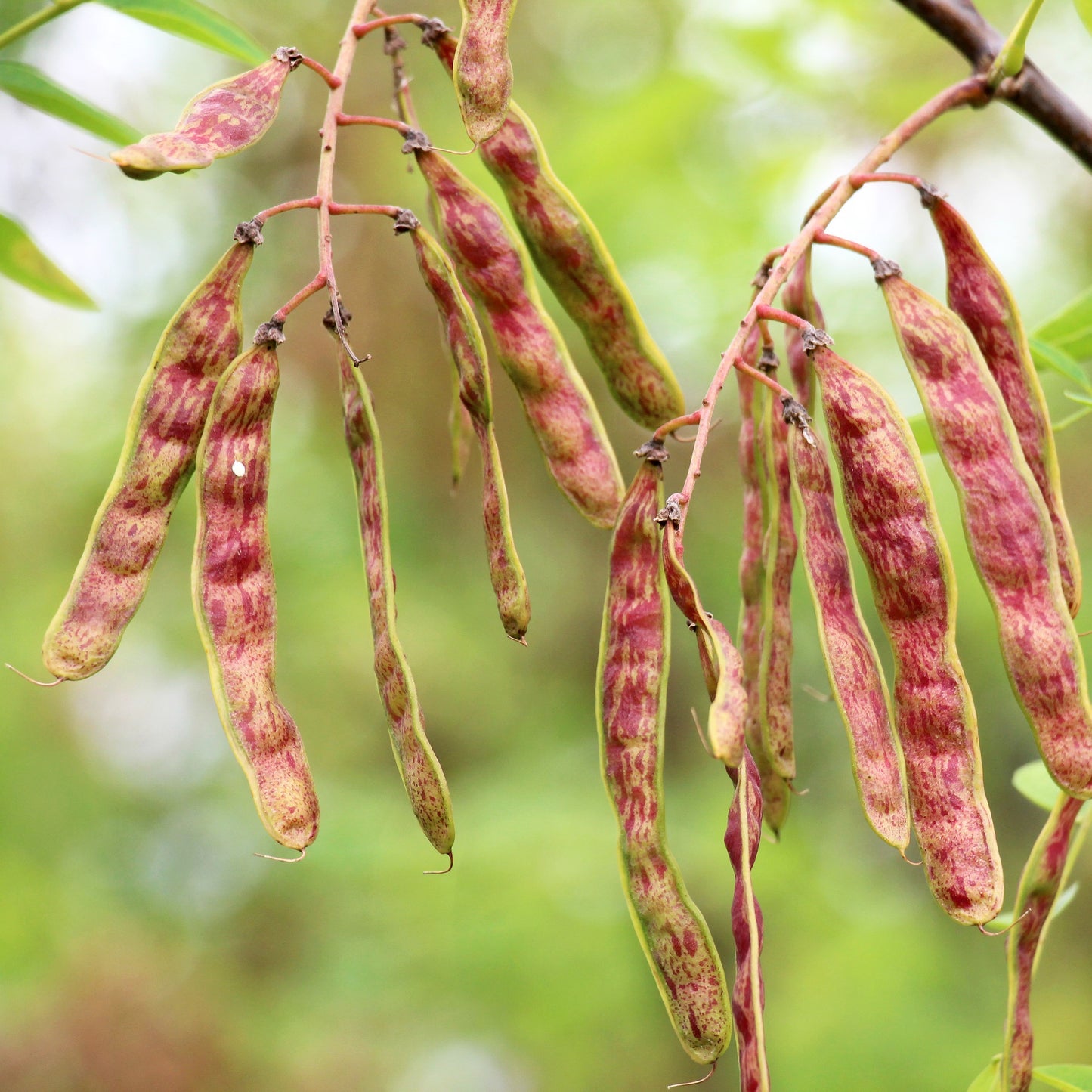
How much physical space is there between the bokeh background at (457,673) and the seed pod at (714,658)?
2396 mm

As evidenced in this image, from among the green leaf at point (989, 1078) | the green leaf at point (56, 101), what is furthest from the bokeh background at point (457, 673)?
the green leaf at point (989, 1078)

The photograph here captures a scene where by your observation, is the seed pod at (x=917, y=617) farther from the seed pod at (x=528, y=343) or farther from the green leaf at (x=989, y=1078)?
the green leaf at (x=989, y=1078)

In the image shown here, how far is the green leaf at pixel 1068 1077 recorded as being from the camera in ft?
3.79

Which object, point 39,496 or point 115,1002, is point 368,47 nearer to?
point 39,496

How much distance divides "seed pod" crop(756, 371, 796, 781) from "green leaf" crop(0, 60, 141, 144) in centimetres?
86

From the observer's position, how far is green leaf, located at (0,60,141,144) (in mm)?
1353

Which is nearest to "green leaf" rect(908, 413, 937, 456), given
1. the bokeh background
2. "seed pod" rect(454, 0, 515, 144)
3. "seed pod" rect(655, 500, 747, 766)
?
"seed pod" rect(655, 500, 747, 766)

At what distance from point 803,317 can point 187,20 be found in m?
0.84

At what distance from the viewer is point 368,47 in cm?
635

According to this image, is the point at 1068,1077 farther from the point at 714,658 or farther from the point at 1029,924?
the point at 714,658

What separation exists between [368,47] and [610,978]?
5281 mm

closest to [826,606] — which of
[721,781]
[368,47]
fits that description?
[721,781]

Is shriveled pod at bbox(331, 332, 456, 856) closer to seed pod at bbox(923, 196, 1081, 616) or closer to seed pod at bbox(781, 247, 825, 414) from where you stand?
seed pod at bbox(781, 247, 825, 414)

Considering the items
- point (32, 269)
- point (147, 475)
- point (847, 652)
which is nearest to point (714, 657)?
point (847, 652)
